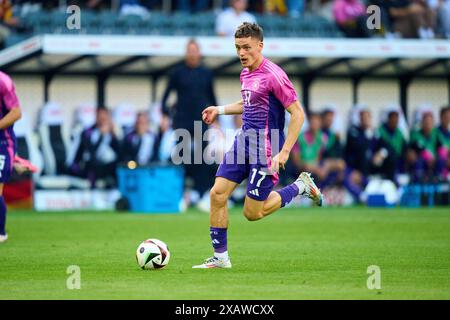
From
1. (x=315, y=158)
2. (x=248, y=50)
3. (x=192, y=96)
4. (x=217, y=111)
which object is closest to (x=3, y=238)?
(x=217, y=111)

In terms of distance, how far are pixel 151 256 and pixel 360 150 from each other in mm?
13513

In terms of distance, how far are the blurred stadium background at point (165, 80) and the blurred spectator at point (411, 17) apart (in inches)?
2.5

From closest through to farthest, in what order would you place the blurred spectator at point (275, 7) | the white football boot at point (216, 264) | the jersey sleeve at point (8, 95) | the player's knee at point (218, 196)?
the player's knee at point (218, 196) → the white football boot at point (216, 264) → the jersey sleeve at point (8, 95) → the blurred spectator at point (275, 7)

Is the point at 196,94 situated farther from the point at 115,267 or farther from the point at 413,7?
the point at 115,267

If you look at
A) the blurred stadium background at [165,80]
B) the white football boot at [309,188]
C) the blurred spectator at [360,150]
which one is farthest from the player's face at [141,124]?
the white football boot at [309,188]

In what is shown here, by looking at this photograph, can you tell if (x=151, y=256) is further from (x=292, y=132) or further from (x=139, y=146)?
(x=139, y=146)

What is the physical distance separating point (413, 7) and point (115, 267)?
1575 centimetres

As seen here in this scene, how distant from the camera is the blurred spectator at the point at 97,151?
22.0 m

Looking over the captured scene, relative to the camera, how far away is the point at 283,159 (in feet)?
34.0

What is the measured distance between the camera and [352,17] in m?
24.6

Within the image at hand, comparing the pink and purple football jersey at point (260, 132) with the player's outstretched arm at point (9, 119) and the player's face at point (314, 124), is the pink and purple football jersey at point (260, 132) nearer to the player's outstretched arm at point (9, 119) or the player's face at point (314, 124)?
the player's outstretched arm at point (9, 119)

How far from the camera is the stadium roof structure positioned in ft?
73.0

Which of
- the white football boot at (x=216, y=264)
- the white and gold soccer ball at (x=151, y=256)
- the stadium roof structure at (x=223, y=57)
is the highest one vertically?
the stadium roof structure at (x=223, y=57)

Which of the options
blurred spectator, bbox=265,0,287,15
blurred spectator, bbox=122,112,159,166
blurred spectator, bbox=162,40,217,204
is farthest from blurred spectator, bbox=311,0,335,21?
blurred spectator, bbox=162,40,217,204
